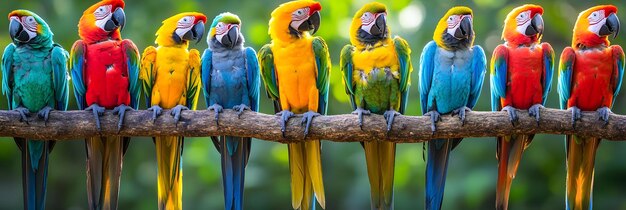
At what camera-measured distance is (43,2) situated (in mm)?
9188

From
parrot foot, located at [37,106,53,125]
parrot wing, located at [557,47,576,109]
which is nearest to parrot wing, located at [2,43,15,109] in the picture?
parrot foot, located at [37,106,53,125]

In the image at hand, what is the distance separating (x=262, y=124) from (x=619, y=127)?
6.77 ft

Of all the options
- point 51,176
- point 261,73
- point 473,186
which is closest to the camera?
point 261,73

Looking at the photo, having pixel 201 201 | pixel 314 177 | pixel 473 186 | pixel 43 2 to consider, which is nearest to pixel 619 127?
pixel 314 177

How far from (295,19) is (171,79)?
837 mm

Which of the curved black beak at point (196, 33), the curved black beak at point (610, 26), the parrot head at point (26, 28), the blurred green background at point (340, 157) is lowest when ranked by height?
the blurred green background at point (340, 157)

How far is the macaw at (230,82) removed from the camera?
6008mm

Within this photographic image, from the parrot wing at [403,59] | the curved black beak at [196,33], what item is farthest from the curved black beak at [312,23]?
the curved black beak at [196,33]

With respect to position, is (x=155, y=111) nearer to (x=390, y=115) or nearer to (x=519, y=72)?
(x=390, y=115)

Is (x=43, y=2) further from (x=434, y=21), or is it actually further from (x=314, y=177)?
(x=314, y=177)

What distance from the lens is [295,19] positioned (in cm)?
592

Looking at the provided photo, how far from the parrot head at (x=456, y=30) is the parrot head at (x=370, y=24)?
34 cm

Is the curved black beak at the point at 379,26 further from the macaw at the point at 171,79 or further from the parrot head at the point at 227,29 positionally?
the macaw at the point at 171,79

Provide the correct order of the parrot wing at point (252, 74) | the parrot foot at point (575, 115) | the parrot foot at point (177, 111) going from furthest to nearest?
the parrot wing at point (252, 74)
the parrot foot at point (177, 111)
the parrot foot at point (575, 115)
